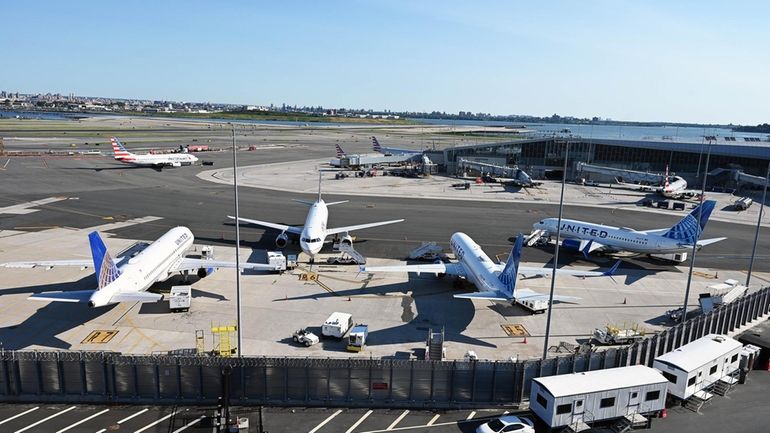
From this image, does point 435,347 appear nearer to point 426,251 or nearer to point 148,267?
point 426,251

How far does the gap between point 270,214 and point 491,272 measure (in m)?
45.9

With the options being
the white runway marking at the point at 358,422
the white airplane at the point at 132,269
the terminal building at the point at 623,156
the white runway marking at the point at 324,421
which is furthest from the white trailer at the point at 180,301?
the terminal building at the point at 623,156

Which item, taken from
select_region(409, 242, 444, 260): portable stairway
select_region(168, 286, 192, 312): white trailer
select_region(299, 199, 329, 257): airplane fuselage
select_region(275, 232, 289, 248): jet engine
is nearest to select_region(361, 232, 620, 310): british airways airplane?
select_region(409, 242, 444, 260): portable stairway

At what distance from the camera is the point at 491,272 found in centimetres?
4153

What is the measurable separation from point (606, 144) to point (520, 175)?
33.2m

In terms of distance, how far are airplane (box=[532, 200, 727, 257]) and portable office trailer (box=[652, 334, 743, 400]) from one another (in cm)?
2532

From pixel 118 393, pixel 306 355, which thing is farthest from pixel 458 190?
pixel 118 393

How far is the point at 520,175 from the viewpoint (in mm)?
117188

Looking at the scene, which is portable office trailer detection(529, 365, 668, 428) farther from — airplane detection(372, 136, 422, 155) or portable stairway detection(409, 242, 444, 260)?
airplane detection(372, 136, 422, 155)

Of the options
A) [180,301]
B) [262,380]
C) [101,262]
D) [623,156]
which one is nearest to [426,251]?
[180,301]

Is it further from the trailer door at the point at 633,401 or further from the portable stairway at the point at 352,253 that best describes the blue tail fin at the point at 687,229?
the trailer door at the point at 633,401

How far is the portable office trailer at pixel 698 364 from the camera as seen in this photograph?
29391 millimetres

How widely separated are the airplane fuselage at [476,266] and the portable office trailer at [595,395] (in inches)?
445

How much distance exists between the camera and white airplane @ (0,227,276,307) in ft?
113
